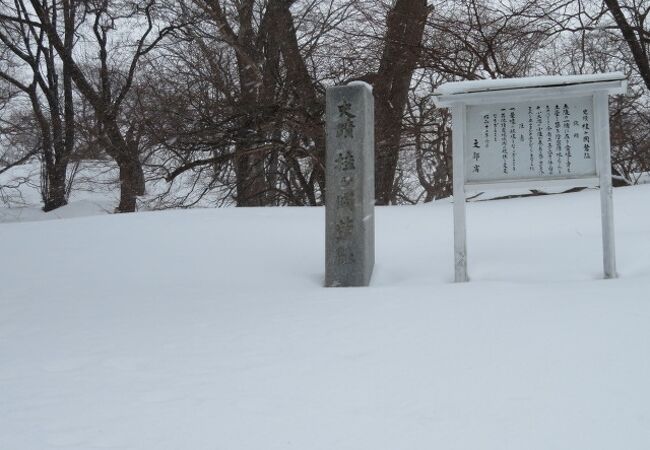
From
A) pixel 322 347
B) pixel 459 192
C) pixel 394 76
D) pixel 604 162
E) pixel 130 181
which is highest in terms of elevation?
pixel 394 76

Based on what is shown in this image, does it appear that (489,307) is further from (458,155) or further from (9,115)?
(9,115)

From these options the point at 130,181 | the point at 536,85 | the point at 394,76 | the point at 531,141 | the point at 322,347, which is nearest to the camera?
the point at 322,347

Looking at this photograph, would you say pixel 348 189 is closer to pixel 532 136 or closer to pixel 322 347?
pixel 532 136

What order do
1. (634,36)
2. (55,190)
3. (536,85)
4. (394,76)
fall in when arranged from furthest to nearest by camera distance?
(55,190) → (394,76) → (634,36) → (536,85)

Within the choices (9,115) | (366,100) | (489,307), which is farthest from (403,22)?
(9,115)

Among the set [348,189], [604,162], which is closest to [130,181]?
[348,189]

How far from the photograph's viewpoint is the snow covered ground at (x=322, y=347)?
6.93ft

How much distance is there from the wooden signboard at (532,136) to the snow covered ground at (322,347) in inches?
25.7

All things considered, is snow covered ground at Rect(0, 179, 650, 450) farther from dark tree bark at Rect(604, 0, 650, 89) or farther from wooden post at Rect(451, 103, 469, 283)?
dark tree bark at Rect(604, 0, 650, 89)

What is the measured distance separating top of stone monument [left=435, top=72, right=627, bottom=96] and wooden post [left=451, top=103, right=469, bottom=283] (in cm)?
A: 17

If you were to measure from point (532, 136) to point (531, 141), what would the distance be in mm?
40

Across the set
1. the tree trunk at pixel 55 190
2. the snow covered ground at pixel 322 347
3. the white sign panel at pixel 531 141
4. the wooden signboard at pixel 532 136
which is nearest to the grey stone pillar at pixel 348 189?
the snow covered ground at pixel 322 347

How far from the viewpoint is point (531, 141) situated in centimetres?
468

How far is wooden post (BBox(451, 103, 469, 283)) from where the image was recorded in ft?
15.4
